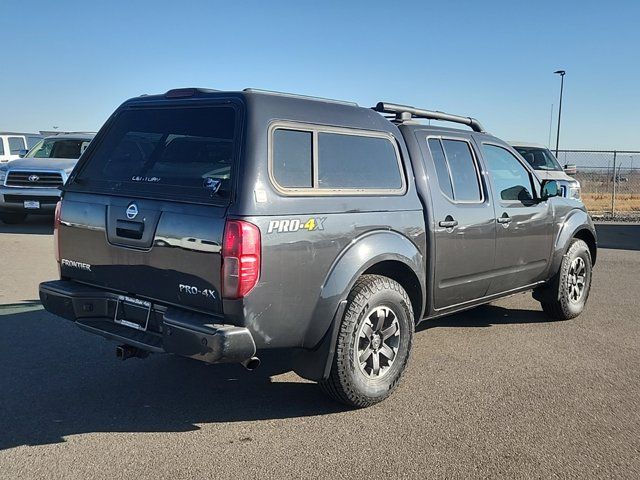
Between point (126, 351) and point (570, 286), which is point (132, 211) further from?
point (570, 286)

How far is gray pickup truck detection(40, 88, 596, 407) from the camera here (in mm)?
3510

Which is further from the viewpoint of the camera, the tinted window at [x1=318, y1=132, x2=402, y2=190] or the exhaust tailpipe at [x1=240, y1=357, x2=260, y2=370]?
the tinted window at [x1=318, y1=132, x2=402, y2=190]

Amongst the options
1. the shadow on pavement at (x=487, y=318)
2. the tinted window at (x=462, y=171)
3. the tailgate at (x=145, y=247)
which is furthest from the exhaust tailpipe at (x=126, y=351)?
the shadow on pavement at (x=487, y=318)

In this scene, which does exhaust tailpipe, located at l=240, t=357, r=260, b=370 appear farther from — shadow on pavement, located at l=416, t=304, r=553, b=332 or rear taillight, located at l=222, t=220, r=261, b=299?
shadow on pavement, located at l=416, t=304, r=553, b=332

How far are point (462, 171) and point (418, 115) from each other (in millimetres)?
612

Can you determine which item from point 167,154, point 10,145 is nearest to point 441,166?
point 167,154

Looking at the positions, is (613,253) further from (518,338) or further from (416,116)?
(416,116)

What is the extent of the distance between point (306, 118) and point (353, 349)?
154cm

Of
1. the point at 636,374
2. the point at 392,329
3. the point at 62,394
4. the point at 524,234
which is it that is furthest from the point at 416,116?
the point at 62,394

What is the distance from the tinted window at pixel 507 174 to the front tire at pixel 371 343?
186 centimetres

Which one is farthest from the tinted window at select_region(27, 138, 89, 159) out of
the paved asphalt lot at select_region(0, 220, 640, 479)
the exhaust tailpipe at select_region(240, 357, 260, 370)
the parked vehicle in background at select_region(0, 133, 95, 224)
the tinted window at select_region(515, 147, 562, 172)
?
the exhaust tailpipe at select_region(240, 357, 260, 370)

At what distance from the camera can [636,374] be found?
16.1ft

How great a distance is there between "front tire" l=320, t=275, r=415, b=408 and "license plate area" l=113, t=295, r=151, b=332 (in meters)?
1.21

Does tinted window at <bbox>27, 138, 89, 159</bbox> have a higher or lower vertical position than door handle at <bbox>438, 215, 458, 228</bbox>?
higher
